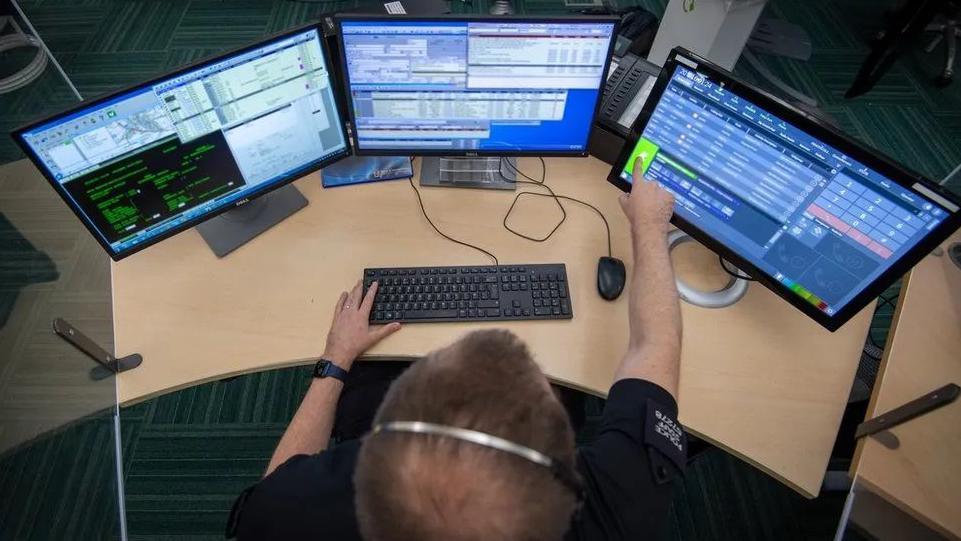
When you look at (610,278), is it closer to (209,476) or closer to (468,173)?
(468,173)

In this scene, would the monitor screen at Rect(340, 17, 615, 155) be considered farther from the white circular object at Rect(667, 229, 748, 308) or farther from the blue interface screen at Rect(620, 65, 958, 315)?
the white circular object at Rect(667, 229, 748, 308)

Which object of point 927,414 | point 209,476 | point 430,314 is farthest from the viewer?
point 209,476

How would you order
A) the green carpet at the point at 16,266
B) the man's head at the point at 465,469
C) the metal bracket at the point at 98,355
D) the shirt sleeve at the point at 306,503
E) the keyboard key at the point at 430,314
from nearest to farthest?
the man's head at the point at 465,469 → the shirt sleeve at the point at 306,503 → the metal bracket at the point at 98,355 → the keyboard key at the point at 430,314 → the green carpet at the point at 16,266

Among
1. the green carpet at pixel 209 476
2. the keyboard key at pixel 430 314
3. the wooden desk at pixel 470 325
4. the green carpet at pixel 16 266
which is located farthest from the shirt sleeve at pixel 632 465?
the green carpet at pixel 16 266

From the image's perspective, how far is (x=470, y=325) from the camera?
3.92ft

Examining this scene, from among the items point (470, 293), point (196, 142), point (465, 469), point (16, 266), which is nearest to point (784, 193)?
point (470, 293)

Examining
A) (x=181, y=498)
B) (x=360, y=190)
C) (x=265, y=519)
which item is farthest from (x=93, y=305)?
(x=265, y=519)

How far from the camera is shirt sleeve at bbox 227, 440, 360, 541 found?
2.55 ft

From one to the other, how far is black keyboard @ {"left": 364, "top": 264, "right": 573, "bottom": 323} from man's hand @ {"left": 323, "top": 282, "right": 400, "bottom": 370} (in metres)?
0.02

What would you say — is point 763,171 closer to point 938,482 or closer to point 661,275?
point 661,275

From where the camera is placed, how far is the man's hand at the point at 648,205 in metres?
1.21

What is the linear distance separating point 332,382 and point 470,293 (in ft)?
1.16

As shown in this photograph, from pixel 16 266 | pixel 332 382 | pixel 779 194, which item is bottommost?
pixel 16 266

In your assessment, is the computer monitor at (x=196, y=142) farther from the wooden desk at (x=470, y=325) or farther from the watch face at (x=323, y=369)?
the watch face at (x=323, y=369)
